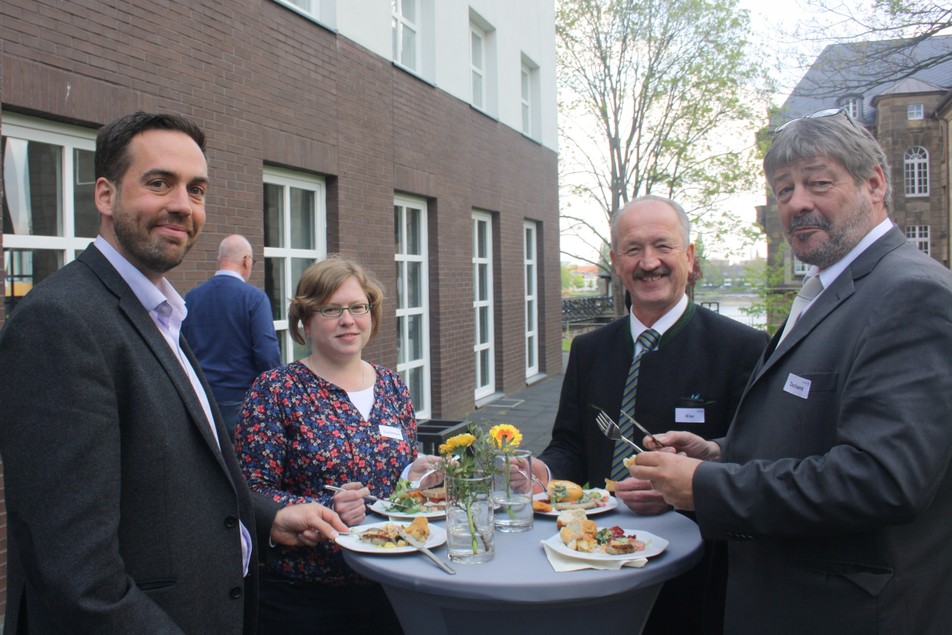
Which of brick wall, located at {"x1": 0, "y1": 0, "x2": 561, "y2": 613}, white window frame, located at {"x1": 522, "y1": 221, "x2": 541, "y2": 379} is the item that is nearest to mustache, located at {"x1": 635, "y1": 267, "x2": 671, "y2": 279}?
brick wall, located at {"x1": 0, "y1": 0, "x2": 561, "y2": 613}

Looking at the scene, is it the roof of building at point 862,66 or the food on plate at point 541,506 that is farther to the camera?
the roof of building at point 862,66

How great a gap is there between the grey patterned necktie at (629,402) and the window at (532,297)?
11.8 m

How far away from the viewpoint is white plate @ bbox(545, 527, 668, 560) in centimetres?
203

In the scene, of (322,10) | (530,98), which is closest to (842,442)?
(322,10)

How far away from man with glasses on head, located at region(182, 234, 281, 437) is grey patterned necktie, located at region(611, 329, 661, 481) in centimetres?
309

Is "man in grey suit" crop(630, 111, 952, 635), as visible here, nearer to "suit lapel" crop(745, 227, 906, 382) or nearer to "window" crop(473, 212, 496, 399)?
"suit lapel" crop(745, 227, 906, 382)

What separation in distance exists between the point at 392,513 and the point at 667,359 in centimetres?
115

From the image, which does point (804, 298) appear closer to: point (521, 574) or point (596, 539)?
point (596, 539)

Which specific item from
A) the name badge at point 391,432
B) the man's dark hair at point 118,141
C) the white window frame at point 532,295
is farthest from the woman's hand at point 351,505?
the white window frame at point 532,295

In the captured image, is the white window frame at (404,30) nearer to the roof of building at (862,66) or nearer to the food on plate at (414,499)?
the roof of building at (862,66)

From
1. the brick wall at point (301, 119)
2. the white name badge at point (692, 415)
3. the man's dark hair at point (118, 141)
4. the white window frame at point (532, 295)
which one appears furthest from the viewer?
the white window frame at point (532, 295)

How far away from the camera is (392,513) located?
2.53m

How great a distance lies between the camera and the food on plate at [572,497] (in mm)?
2568

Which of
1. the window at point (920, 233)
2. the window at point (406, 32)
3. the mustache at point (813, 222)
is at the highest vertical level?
the window at point (920, 233)
